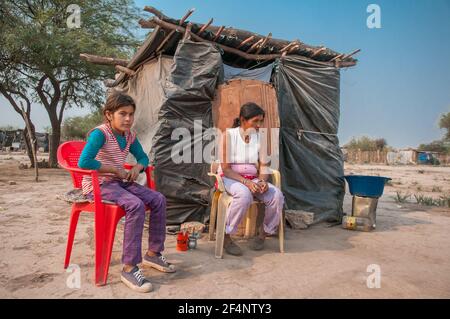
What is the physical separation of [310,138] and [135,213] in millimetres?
3673

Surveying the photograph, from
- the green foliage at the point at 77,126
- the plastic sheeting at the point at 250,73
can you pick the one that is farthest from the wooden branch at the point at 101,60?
the green foliage at the point at 77,126

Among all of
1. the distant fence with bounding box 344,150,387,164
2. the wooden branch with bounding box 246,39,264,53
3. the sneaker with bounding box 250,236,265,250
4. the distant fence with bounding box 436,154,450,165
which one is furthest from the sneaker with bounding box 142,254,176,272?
the distant fence with bounding box 436,154,450,165

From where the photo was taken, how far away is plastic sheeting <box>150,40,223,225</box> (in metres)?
4.68

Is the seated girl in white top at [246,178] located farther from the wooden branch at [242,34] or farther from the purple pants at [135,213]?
the wooden branch at [242,34]

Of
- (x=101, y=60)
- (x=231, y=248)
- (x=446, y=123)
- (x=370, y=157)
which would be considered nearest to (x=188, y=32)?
(x=101, y=60)

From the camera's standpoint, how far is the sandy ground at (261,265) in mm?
2646

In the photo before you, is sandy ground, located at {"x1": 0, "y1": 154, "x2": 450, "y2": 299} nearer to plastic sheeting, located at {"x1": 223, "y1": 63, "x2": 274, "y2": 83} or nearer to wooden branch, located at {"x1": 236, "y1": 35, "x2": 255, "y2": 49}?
plastic sheeting, located at {"x1": 223, "y1": 63, "x2": 274, "y2": 83}

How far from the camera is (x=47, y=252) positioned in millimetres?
3500

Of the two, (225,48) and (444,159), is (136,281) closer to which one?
(225,48)

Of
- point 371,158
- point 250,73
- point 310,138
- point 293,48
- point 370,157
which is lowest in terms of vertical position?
point 371,158

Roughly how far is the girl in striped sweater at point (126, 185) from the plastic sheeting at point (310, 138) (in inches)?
106

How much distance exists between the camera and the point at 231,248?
11.9 ft
